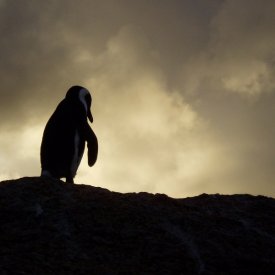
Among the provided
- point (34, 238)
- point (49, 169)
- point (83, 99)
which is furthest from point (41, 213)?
point (83, 99)

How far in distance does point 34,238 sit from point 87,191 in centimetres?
148

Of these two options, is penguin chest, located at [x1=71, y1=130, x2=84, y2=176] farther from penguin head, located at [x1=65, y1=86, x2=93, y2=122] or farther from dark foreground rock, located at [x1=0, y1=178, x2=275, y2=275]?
dark foreground rock, located at [x1=0, y1=178, x2=275, y2=275]

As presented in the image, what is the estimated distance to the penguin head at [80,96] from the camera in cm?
1120

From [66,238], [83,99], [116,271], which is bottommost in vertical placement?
[116,271]

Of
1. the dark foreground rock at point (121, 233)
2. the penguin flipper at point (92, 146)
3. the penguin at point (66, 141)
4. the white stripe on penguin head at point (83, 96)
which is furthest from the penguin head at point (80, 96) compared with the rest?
the dark foreground rock at point (121, 233)

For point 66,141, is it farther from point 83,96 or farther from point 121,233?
point 121,233

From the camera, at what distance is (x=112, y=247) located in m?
6.23

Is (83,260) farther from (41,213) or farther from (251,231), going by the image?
(251,231)

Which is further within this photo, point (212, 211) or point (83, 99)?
point (83, 99)

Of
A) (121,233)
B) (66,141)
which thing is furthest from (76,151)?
(121,233)

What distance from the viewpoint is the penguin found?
10508 millimetres

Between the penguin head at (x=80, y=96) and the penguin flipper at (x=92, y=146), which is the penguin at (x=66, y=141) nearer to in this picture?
the penguin flipper at (x=92, y=146)

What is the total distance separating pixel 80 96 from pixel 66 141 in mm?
1167

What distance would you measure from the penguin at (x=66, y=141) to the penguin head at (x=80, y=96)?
178 millimetres
